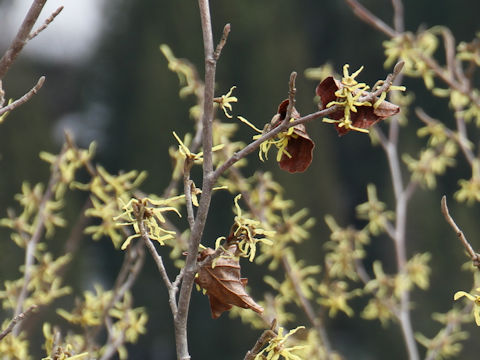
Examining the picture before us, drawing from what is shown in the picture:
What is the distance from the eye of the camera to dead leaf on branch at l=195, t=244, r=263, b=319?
73cm

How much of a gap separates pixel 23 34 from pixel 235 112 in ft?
26.2

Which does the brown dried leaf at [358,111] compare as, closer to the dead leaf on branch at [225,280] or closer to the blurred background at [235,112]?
the dead leaf on branch at [225,280]

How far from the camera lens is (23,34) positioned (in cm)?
80

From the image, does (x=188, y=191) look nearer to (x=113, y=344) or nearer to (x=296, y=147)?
(x=296, y=147)

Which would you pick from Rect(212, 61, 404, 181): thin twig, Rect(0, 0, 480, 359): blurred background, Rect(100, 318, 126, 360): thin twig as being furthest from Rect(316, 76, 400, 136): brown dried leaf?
Rect(0, 0, 480, 359): blurred background

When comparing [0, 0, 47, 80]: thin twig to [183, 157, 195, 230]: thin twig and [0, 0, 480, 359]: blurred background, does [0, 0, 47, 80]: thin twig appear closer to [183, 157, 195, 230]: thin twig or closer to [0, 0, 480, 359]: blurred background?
[183, 157, 195, 230]: thin twig

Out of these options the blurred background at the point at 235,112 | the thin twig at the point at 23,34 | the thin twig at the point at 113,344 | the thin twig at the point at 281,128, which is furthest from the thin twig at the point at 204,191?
→ the blurred background at the point at 235,112

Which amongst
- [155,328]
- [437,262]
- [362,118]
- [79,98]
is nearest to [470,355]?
[437,262]

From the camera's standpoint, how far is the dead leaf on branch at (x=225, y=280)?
2.41ft

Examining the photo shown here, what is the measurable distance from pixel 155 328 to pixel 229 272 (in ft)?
30.5

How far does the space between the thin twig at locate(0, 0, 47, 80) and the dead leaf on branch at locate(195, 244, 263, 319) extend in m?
0.27

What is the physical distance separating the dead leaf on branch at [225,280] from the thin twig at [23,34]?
10.8 inches

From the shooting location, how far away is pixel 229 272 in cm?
74

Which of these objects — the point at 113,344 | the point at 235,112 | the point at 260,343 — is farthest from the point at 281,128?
the point at 235,112
